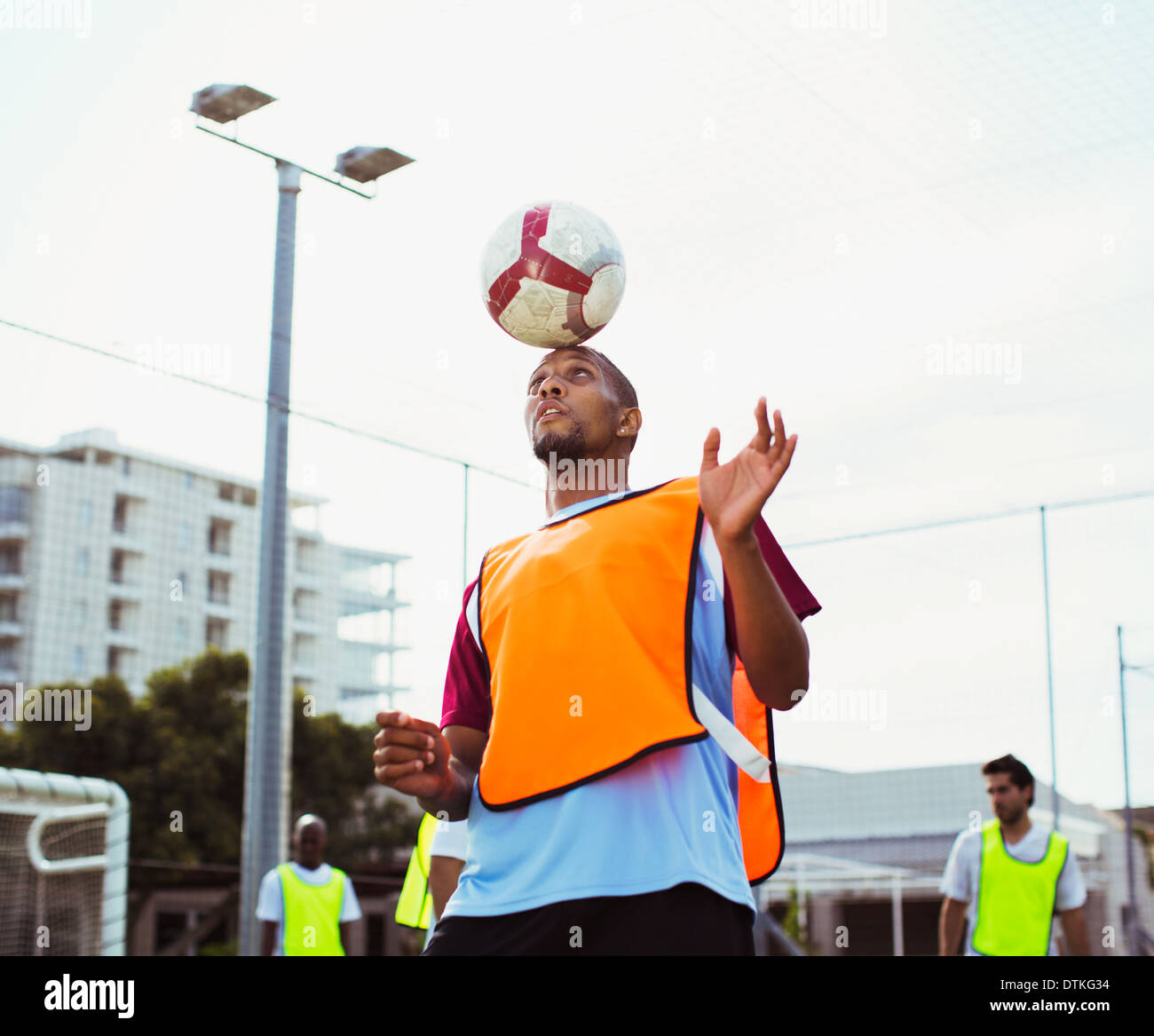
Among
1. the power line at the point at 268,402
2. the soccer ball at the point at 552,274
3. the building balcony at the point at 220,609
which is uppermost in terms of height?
the building balcony at the point at 220,609

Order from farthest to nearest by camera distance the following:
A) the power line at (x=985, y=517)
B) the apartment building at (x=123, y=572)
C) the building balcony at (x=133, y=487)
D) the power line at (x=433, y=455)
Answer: the building balcony at (x=133, y=487) → the apartment building at (x=123, y=572) → the power line at (x=985, y=517) → the power line at (x=433, y=455)

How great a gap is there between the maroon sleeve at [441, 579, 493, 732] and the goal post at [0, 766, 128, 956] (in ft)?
19.4

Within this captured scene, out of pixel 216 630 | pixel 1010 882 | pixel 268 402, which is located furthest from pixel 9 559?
pixel 1010 882

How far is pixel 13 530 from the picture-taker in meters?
49.6

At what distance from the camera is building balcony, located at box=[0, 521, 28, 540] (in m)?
49.1

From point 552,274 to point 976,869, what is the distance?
469 centimetres

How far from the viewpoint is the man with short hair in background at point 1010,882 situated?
620cm

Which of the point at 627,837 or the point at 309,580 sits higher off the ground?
the point at 309,580

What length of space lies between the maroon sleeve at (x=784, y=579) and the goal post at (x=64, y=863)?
6374mm

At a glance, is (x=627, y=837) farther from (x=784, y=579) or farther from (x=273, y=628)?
(x=273, y=628)

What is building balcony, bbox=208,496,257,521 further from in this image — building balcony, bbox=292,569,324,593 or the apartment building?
building balcony, bbox=292,569,324,593

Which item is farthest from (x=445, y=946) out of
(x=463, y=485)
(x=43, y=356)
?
(x=463, y=485)

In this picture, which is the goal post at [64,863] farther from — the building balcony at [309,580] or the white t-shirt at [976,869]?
the building balcony at [309,580]

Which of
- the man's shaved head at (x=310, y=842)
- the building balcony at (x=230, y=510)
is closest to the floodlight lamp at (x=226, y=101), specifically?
the man's shaved head at (x=310, y=842)
